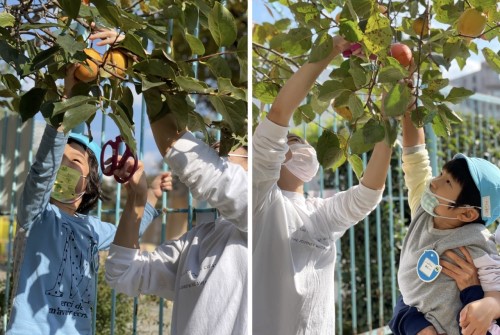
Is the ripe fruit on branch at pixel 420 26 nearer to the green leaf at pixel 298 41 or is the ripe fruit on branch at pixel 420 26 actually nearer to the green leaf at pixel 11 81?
the green leaf at pixel 298 41

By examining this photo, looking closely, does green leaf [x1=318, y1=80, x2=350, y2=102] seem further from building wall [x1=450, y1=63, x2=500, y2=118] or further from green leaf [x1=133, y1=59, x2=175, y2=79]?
building wall [x1=450, y1=63, x2=500, y2=118]

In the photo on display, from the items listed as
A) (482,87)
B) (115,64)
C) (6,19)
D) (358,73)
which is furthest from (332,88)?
(482,87)

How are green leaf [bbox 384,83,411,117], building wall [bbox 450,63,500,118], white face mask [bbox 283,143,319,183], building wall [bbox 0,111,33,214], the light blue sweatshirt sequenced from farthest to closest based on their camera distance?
building wall [bbox 0,111,33,214] < building wall [bbox 450,63,500,118] < the light blue sweatshirt < white face mask [bbox 283,143,319,183] < green leaf [bbox 384,83,411,117]

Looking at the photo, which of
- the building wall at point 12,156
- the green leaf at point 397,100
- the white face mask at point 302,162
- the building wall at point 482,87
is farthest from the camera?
the building wall at point 12,156

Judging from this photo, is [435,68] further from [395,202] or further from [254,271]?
[395,202]

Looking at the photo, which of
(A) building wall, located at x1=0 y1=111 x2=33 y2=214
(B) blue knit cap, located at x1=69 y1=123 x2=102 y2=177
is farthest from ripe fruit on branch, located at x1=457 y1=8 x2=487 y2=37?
(A) building wall, located at x1=0 y1=111 x2=33 y2=214

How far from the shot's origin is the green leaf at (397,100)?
1.63 ft

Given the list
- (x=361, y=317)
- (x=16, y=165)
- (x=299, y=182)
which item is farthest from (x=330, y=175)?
(x=16, y=165)

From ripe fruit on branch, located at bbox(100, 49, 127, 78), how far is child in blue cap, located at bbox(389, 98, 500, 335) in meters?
0.29

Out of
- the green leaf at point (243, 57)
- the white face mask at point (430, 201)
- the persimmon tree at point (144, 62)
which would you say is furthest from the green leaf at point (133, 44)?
the white face mask at point (430, 201)

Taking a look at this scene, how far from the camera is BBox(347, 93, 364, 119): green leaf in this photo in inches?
21.1

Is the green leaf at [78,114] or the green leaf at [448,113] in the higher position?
the green leaf at [448,113]

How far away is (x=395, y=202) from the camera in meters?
1.34

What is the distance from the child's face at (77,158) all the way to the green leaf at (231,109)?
24cm
